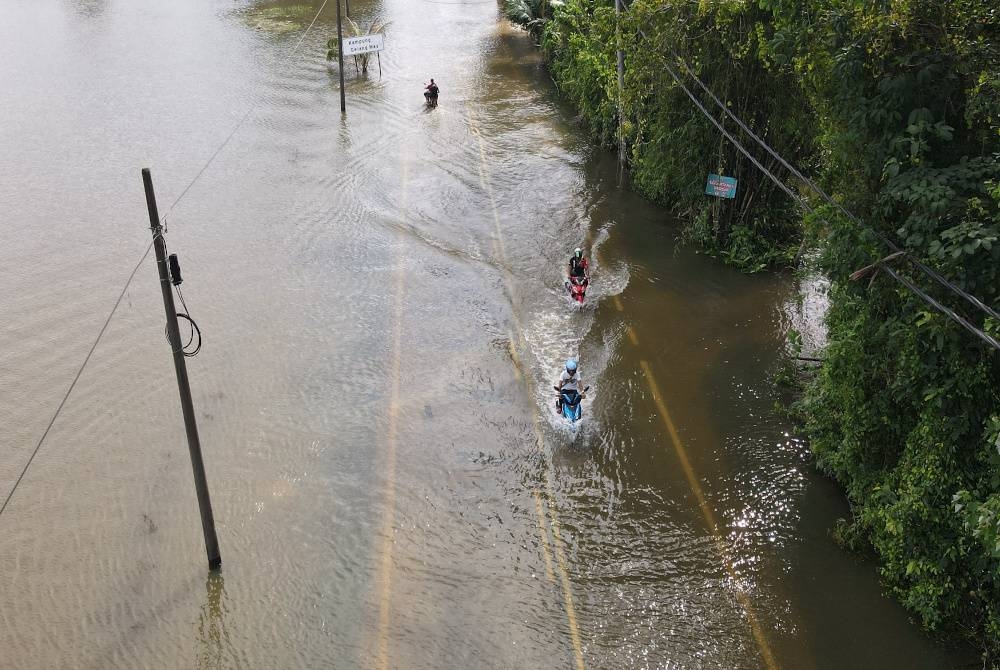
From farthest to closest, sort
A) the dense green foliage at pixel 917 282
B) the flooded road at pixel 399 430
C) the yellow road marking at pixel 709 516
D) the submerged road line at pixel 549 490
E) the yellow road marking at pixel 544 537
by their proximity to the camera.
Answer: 1. the yellow road marking at pixel 544 537
2. the flooded road at pixel 399 430
3. the submerged road line at pixel 549 490
4. the yellow road marking at pixel 709 516
5. the dense green foliage at pixel 917 282

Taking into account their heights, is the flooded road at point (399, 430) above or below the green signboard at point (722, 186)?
below

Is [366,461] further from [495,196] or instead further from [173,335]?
[495,196]

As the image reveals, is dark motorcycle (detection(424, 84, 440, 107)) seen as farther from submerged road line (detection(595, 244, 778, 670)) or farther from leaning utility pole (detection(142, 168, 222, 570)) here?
leaning utility pole (detection(142, 168, 222, 570))

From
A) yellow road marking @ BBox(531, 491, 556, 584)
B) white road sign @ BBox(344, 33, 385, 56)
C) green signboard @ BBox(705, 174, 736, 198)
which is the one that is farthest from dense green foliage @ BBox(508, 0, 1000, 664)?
white road sign @ BBox(344, 33, 385, 56)

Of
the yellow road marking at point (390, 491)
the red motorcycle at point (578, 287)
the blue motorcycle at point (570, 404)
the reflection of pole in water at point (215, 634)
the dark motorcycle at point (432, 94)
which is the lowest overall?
the reflection of pole in water at point (215, 634)

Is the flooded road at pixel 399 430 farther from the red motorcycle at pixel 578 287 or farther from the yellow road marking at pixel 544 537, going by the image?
the red motorcycle at pixel 578 287

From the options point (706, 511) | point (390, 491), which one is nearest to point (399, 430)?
point (390, 491)

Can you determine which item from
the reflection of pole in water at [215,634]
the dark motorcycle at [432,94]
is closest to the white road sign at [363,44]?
the dark motorcycle at [432,94]

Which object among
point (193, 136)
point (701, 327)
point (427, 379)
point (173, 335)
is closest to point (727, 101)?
point (701, 327)
